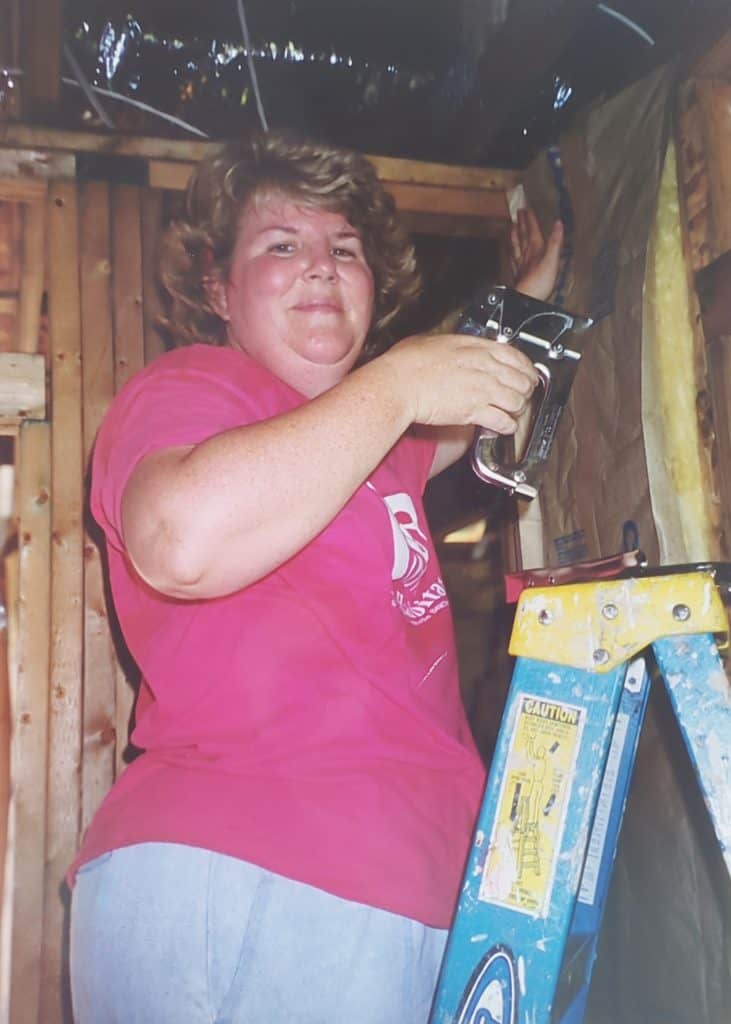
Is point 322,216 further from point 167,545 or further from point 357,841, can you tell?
point 357,841

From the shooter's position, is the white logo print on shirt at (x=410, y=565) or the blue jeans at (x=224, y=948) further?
the white logo print on shirt at (x=410, y=565)

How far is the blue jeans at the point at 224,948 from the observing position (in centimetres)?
75

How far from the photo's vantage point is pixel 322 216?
3.97 ft

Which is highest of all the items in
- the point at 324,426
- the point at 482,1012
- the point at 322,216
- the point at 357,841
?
the point at 322,216

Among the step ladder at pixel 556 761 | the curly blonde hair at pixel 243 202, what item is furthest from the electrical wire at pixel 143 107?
the step ladder at pixel 556 761

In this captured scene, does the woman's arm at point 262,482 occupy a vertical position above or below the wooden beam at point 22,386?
below

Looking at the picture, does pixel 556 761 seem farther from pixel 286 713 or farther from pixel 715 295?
pixel 715 295

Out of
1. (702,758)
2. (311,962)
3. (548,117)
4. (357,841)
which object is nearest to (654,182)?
(548,117)

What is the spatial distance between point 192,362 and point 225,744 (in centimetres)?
37

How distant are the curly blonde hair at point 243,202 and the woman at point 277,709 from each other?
34 cm

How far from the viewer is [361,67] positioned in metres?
1.57

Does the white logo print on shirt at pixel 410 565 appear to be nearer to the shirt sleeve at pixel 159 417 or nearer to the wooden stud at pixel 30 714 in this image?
the shirt sleeve at pixel 159 417

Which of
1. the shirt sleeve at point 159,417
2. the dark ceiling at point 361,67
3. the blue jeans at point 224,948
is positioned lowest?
the blue jeans at point 224,948

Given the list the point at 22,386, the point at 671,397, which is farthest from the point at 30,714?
the point at 671,397
